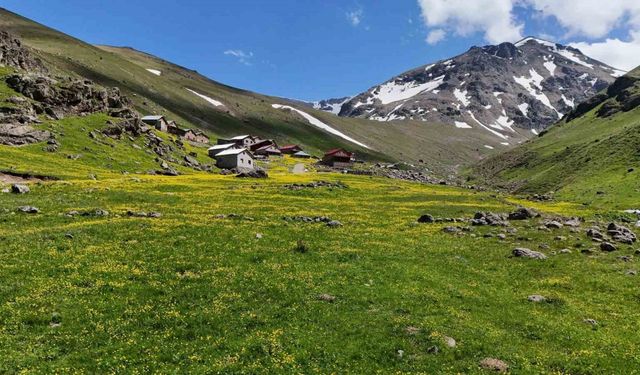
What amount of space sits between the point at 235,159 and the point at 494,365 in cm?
11297

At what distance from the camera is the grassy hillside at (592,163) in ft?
298

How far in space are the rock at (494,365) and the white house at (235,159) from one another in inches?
4308

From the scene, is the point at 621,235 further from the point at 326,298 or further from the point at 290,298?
the point at 290,298

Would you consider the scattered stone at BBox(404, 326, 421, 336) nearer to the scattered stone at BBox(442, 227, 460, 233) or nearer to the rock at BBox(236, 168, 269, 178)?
the scattered stone at BBox(442, 227, 460, 233)

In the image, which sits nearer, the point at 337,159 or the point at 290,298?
the point at 290,298

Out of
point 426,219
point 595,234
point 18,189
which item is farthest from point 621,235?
point 18,189

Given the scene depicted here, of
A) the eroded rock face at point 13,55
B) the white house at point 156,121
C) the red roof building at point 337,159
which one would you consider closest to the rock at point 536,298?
the eroded rock face at point 13,55

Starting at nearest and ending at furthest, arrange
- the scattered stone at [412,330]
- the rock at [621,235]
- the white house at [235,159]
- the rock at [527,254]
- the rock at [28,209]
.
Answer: the scattered stone at [412,330]
the rock at [527,254]
the rock at [28,209]
the rock at [621,235]
the white house at [235,159]

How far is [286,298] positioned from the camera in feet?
82.1

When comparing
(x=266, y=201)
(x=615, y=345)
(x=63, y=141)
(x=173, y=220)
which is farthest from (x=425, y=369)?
(x=63, y=141)

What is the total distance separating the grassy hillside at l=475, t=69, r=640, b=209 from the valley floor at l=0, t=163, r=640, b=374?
188 feet

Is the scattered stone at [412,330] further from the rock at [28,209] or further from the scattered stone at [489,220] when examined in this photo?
the rock at [28,209]

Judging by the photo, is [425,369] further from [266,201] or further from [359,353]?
[266,201]

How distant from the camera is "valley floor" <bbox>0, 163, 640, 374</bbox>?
19188mm
